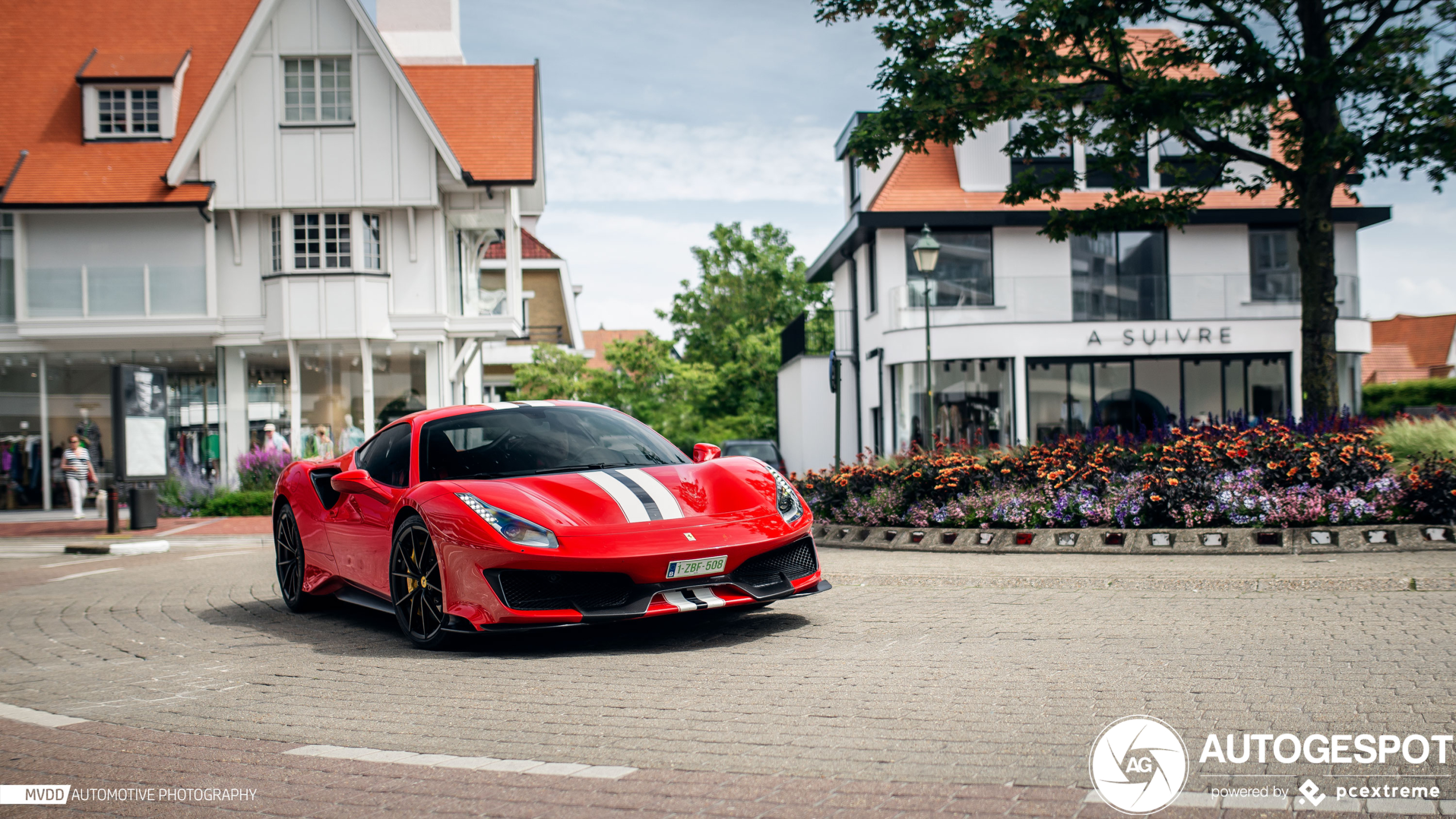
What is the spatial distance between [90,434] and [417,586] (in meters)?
23.9

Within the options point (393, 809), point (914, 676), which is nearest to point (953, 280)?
point (914, 676)

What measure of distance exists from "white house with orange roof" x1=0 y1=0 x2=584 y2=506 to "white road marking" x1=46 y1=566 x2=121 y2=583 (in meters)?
12.0

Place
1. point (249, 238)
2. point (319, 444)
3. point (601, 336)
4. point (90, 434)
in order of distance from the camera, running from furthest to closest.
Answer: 1. point (601, 336)
2. point (90, 434)
3. point (249, 238)
4. point (319, 444)

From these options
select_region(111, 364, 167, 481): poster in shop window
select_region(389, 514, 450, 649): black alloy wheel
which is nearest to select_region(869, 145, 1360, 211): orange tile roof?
select_region(111, 364, 167, 481): poster in shop window

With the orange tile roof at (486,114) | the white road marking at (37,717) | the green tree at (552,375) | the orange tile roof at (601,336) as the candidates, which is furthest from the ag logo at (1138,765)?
the orange tile roof at (601,336)

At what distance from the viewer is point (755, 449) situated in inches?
1180

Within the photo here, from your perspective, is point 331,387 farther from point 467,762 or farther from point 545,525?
point 467,762

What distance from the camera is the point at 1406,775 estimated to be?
3607mm

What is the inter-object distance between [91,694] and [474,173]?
2206cm

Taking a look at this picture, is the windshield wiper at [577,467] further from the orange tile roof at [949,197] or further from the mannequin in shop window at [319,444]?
the orange tile roof at [949,197]

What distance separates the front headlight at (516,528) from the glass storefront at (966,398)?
66.2 ft

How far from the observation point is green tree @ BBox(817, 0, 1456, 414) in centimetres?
1323

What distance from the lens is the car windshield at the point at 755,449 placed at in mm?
29078

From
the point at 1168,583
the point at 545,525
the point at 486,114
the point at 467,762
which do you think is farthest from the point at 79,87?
the point at 467,762
